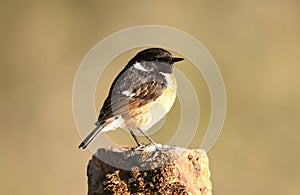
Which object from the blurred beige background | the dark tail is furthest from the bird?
the blurred beige background

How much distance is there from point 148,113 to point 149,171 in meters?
1.64

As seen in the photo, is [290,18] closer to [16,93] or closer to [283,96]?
[283,96]

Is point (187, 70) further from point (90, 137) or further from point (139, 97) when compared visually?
point (90, 137)

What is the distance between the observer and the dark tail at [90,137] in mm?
6941

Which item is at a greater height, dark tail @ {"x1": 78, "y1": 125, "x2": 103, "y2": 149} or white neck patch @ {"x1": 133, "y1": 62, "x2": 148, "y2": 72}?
white neck patch @ {"x1": 133, "y1": 62, "x2": 148, "y2": 72}

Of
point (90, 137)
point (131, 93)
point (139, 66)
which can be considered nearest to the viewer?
point (90, 137)

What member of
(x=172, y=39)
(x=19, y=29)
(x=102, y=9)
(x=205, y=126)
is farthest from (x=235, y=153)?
(x=19, y=29)

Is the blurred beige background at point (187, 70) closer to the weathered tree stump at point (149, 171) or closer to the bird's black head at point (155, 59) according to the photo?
the bird's black head at point (155, 59)

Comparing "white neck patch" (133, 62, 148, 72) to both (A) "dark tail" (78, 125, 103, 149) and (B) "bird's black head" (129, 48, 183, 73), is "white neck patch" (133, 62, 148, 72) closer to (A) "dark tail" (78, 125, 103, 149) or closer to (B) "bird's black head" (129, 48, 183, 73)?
(B) "bird's black head" (129, 48, 183, 73)

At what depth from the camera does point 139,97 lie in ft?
23.4

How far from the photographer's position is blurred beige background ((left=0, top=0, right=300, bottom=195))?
11.8 meters

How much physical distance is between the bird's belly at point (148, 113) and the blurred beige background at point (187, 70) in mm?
4307

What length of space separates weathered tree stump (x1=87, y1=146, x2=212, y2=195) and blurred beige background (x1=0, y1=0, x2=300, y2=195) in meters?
5.54

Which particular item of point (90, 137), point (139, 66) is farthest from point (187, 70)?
point (90, 137)
